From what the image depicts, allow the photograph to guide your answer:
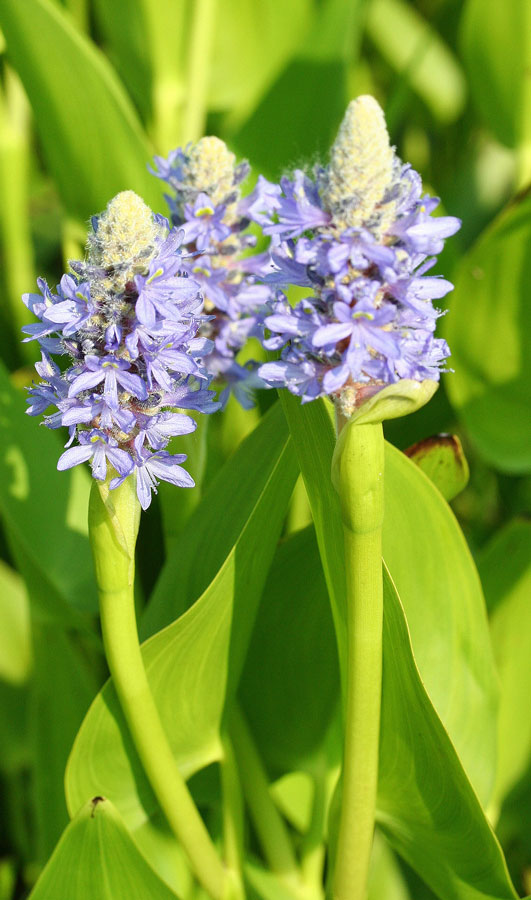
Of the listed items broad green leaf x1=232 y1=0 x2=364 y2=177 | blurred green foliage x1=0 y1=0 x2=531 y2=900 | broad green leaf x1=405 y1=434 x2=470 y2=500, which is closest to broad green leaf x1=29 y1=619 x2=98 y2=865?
blurred green foliage x1=0 y1=0 x2=531 y2=900

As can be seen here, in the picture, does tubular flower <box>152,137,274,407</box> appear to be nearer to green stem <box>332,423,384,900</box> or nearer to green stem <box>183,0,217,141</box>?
green stem <box>332,423,384,900</box>

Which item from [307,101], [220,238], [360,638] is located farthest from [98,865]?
[307,101]

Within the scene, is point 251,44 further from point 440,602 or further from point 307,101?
point 440,602

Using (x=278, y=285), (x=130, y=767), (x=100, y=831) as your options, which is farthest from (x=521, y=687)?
(x=278, y=285)

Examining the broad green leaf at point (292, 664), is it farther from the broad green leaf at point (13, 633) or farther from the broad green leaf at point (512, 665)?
the broad green leaf at point (13, 633)

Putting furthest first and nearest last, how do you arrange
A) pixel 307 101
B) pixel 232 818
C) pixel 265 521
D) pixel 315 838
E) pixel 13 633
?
pixel 307 101 → pixel 13 633 → pixel 315 838 → pixel 232 818 → pixel 265 521

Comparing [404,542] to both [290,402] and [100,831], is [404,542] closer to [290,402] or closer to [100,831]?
[290,402]
